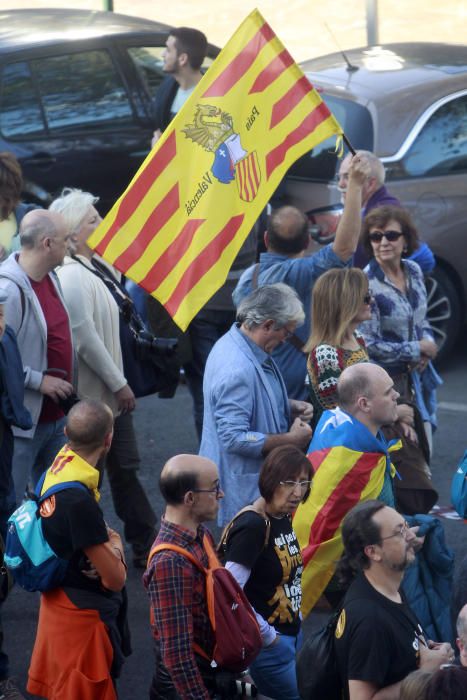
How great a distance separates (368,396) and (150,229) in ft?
3.63

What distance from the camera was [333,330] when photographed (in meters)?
5.69

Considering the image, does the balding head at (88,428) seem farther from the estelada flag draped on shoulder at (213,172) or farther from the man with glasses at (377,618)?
the man with glasses at (377,618)

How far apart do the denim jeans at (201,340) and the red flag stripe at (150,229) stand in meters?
1.91

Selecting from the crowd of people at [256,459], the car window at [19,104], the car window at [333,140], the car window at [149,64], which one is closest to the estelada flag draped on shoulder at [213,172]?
the crowd of people at [256,459]

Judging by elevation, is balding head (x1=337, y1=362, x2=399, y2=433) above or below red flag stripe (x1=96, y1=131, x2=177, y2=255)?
below

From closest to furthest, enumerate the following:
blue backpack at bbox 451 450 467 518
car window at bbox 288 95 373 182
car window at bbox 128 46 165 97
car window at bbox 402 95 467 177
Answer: blue backpack at bbox 451 450 467 518
car window at bbox 288 95 373 182
car window at bbox 402 95 467 177
car window at bbox 128 46 165 97

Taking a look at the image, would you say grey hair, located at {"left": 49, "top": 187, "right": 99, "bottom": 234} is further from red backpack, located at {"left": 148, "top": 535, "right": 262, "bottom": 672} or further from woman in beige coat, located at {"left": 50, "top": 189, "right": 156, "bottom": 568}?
red backpack, located at {"left": 148, "top": 535, "right": 262, "bottom": 672}

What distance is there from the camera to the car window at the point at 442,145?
8.88m

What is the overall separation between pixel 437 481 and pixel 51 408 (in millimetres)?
2498

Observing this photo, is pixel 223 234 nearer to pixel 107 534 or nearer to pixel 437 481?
pixel 107 534

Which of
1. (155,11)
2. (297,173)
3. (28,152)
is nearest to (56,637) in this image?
(297,173)

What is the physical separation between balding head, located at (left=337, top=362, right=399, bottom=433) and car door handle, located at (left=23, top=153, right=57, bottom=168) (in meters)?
5.30

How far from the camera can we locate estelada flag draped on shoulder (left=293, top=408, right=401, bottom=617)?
16.1 feet

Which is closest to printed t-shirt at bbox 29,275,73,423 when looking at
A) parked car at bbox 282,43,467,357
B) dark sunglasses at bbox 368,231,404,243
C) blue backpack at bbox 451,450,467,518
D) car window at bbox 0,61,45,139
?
dark sunglasses at bbox 368,231,404,243
